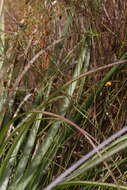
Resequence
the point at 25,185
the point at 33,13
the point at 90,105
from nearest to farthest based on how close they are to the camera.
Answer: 1. the point at 25,185
2. the point at 90,105
3. the point at 33,13

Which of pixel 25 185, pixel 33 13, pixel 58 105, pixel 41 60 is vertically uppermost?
pixel 33 13

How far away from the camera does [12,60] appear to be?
1.35 meters

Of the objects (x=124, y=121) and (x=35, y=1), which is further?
(x=35, y=1)

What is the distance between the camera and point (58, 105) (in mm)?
1262

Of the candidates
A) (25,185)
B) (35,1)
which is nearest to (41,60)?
(35,1)

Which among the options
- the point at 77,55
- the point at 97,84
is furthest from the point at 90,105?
the point at 77,55

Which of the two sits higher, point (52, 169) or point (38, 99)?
point (38, 99)

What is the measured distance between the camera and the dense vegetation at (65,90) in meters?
1.15

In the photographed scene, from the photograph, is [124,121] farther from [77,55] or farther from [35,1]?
[35,1]

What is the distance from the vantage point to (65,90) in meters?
1.24

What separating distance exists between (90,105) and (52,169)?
0.73ft

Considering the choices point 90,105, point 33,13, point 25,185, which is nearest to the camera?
point 25,185

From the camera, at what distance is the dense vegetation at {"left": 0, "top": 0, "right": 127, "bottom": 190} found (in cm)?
115

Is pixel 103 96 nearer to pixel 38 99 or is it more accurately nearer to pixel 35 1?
pixel 38 99
